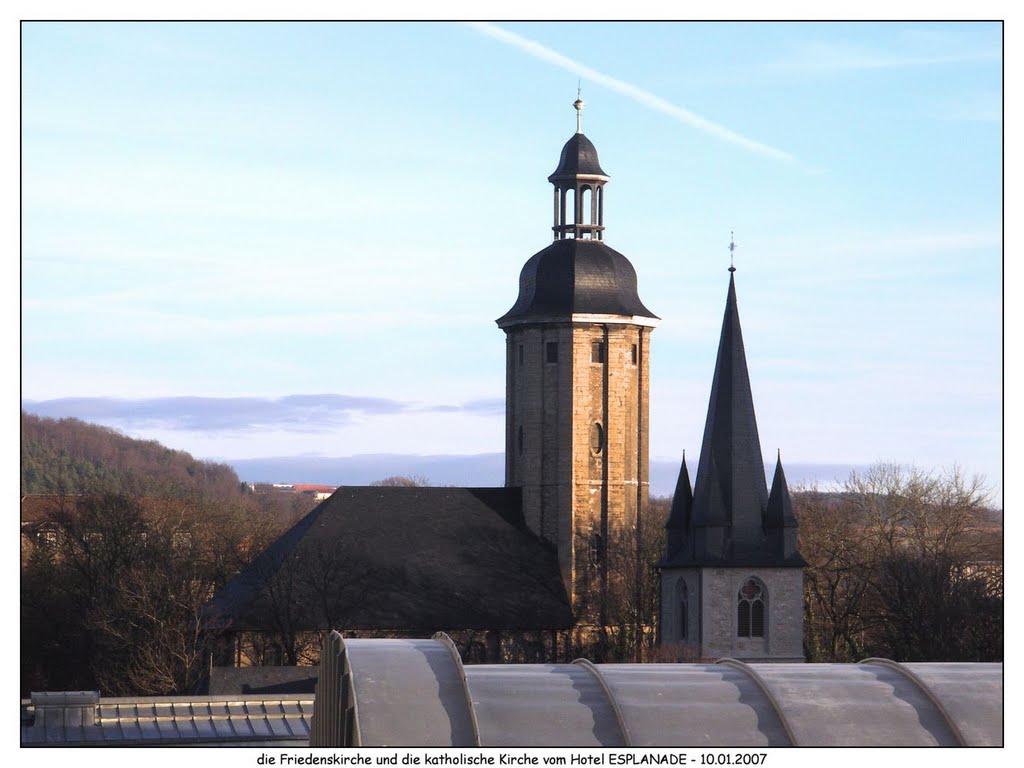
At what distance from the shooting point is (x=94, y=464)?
110 m

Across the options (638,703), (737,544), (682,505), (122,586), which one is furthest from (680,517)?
(638,703)

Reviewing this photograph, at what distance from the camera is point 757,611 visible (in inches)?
2330

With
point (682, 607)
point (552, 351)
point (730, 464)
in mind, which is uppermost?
point (552, 351)

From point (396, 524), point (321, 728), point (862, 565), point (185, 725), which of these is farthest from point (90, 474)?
point (321, 728)

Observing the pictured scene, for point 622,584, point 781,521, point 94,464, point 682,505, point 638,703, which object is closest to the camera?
point 638,703

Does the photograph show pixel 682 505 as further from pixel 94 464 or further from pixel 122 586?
pixel 94 464

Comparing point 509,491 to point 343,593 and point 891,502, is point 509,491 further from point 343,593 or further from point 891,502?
point 891,502

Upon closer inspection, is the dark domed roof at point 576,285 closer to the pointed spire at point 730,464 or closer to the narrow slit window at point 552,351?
the narrow slit window at point 552,351

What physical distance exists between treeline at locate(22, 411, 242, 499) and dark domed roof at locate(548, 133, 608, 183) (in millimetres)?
32647

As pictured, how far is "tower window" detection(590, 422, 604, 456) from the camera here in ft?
221

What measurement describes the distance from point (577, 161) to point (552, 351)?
245 inches
